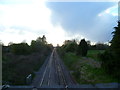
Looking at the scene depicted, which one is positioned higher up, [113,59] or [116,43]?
[116,43]

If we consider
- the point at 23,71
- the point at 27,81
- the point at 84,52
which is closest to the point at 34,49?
the point at 84,52

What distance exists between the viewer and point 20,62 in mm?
36844

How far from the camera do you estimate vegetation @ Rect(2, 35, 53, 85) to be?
76.1 ft

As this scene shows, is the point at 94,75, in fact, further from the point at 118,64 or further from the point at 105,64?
the point at 118,64

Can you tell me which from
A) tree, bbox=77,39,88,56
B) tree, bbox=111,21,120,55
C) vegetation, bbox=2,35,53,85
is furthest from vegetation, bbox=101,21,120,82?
tree, bbox=77,39,88,56

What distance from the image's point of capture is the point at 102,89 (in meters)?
14.6

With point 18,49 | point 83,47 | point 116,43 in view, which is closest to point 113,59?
point 116,43

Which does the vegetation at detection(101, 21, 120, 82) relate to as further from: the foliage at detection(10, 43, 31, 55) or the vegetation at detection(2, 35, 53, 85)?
the foliage at detection(10, 43, 31, 55)

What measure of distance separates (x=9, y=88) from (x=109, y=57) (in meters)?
9.86

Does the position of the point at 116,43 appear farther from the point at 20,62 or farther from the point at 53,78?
the point at 20,62

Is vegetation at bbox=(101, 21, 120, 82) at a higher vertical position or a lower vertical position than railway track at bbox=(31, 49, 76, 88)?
higher

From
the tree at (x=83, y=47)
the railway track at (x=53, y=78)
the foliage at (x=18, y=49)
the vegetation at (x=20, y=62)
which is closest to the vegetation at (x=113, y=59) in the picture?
the railway track at (x=53, y=78)

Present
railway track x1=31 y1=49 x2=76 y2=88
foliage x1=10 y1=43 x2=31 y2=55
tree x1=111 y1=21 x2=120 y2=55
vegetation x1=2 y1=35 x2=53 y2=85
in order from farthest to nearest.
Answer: foliage x1=10 y1=43 x2=31 y2=55 < vegetation x1=2 y1=35 x2=53 y2=85 < railway track x1=31 y1=49 x2=76 y2=88 < tree x1=111 y1=21 x2=120 y2=55

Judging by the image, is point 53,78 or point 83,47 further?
point 83,47
